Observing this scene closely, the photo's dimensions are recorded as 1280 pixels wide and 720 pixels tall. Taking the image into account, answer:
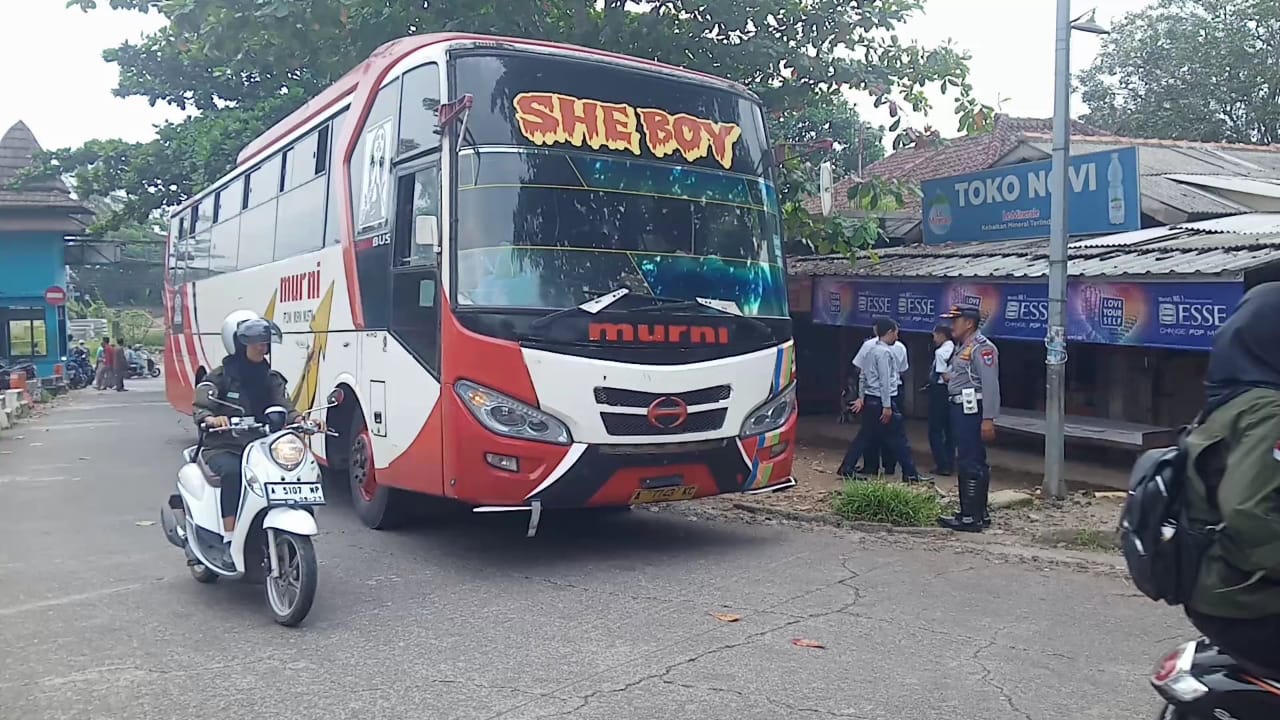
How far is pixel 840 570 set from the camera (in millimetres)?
7254

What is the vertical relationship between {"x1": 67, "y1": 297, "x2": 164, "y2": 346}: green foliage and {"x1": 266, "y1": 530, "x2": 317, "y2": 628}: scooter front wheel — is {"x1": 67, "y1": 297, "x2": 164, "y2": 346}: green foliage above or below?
above

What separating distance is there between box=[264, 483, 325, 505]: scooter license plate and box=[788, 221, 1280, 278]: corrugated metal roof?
7.17 meters

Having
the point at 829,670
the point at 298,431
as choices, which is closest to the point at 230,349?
the point at 298,431

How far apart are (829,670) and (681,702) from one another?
2.63 feet

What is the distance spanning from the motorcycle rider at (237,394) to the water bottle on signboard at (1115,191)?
8997 millimetres

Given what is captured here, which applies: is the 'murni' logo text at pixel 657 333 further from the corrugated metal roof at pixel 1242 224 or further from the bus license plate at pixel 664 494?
the corrugated metal roof at pixel 1242 224

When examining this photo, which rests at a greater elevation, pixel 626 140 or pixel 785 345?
pixel 626 140

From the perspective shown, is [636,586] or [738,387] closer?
[636,586]

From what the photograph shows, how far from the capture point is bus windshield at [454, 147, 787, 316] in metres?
7.10

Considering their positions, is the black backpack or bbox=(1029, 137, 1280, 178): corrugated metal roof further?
bbox=(1029, 137, 1280, 178): corrugated metal roof

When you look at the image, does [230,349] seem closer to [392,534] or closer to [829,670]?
[392,534]

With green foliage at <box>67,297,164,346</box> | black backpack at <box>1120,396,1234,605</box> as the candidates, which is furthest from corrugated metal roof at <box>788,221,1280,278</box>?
green foliage at <box>67,297,164,346</box>

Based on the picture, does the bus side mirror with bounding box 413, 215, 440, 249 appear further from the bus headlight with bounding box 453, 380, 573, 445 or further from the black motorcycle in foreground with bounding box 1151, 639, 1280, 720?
the black motorcycle in foreground with bounding box 1151, 639, 1280, 720

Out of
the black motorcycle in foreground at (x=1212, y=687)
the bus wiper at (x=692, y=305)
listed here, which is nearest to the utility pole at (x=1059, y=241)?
the bus wiper at (x=692, y=305)
